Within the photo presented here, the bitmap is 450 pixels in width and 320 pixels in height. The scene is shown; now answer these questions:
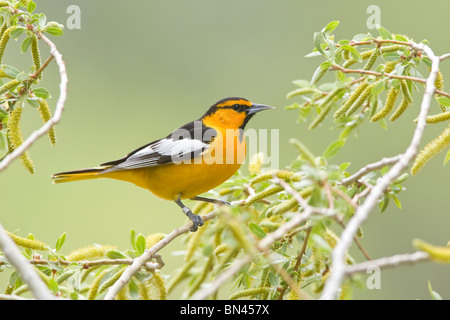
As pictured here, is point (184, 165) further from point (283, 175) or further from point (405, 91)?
point (405, 91)

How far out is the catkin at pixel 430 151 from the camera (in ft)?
5.57

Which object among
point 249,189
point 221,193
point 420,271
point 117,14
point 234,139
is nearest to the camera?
point 249,189

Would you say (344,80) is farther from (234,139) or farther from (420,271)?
(420,271)

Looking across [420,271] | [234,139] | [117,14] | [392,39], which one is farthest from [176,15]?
[392,39]

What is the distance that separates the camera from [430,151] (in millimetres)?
1707

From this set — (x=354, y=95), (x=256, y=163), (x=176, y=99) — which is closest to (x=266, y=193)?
(x=354, y=95)

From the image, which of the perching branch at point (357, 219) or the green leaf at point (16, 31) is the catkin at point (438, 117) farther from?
the green leaf at point (16, 31)

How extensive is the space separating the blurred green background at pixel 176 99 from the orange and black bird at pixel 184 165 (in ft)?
12.4

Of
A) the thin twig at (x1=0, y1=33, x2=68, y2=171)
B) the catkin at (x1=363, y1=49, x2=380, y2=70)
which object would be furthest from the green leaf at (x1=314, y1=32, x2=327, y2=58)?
the thin twig at (x1=0, y1=33, x2=68, y2=171)

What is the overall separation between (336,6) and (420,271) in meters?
5.10

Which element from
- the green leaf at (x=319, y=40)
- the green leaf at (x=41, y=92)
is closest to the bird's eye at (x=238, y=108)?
the green leaf at (x=319, y=40)

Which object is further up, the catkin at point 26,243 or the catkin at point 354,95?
the catkin at point 354,95

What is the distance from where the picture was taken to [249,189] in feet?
8.52

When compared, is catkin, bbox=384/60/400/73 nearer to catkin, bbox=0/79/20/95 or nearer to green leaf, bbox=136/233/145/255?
green leaf, bbox=136/233/145/255
